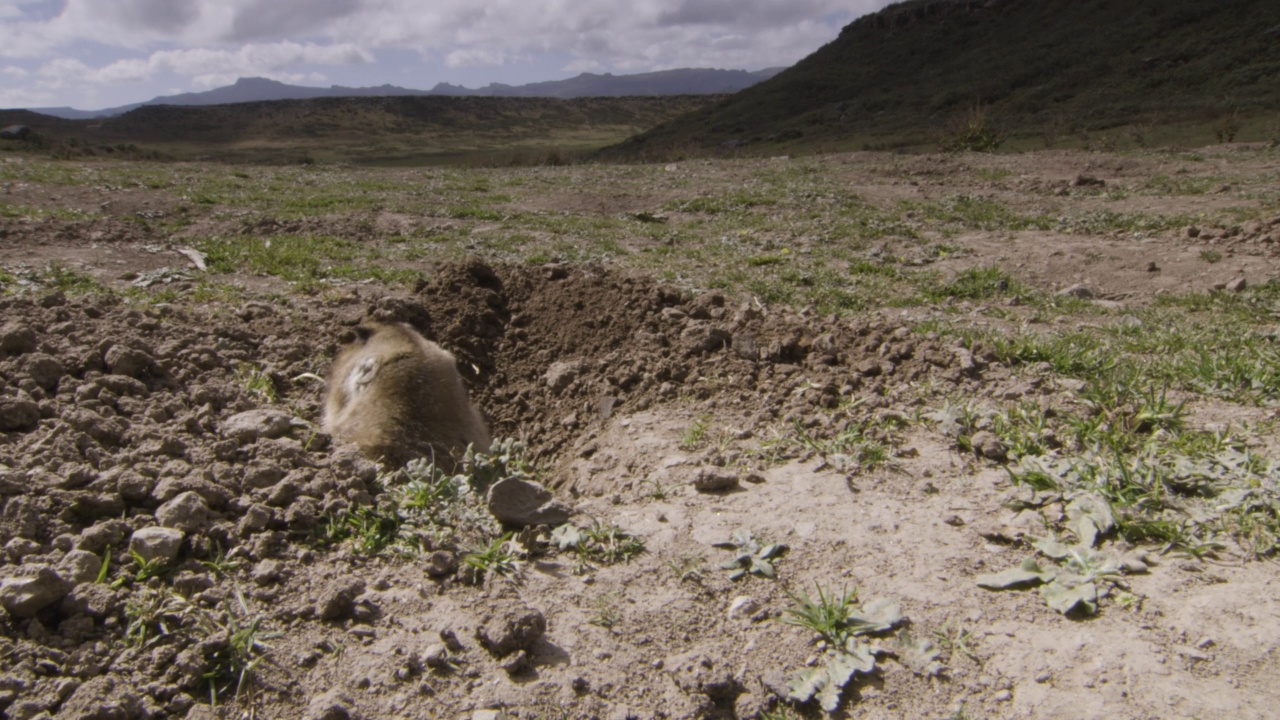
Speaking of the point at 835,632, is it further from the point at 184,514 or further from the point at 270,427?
the point at 270,427

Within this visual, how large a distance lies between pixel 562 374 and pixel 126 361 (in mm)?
2302

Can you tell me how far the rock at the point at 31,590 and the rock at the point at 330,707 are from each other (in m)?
0.88

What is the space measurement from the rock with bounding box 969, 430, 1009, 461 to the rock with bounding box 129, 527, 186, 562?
3035mm

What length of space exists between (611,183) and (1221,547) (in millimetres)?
12272

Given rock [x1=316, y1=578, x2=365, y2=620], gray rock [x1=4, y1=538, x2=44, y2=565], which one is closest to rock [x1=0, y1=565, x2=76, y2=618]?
gray rock [x1=4, y1=538, x2=44, y2=565]

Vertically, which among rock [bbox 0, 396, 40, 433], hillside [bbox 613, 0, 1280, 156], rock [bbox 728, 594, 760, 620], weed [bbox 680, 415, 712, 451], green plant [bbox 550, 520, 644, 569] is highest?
hillside [bbox 613, 0, 1280, 156]

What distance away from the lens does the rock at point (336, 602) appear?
2430 mm

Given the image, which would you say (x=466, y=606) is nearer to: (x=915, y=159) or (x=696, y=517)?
(x=696, y=517)

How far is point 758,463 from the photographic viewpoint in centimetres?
344

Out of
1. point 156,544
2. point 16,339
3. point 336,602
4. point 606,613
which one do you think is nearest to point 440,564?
point 336,602

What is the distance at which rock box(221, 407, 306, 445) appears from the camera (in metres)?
3.54

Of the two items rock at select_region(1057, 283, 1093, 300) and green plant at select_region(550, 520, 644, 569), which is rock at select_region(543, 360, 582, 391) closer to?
green plant at select_region(550, 520, 644, 569)

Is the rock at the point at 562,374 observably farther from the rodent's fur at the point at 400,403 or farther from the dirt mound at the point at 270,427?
the rodent's fur at the point at 400,403

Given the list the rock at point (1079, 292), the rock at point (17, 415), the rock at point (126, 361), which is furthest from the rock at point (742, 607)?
the rock at point (1079, 292)
